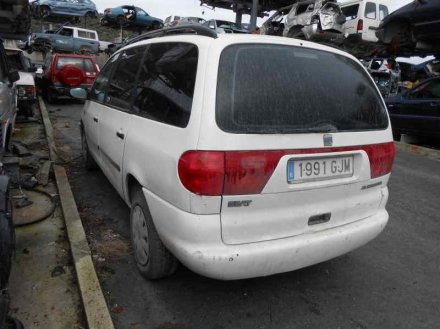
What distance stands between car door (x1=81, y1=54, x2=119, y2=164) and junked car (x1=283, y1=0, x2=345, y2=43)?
42.4ft

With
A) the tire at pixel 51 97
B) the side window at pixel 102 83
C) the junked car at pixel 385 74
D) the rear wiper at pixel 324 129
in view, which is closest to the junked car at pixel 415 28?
the junked car at pixel 385 74

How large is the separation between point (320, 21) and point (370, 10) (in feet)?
8.38

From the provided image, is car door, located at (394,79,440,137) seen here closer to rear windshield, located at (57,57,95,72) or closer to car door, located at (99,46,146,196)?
car door, located at (99,46,146,196)

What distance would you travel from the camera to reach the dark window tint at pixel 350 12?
16797 millimetres

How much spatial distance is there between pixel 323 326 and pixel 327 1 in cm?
1564

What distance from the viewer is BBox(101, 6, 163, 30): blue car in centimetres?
2698

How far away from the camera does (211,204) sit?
7.49 ft

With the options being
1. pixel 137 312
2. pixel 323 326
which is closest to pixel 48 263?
pixel 137 312

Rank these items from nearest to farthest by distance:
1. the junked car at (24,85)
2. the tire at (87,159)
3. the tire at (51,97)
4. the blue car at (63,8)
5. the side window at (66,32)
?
1. the tire at (87,159)
2. the junked car at (24,85)
3. the tire at (51,97)
4. the side window at (66,32)
5. the blue car at (63,8)

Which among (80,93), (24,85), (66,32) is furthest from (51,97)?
(66,32)

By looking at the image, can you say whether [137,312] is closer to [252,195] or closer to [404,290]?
[252,195]

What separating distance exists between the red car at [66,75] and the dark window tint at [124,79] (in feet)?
28.2

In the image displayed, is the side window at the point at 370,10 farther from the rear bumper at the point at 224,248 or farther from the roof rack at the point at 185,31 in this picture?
the rear bumper at the point at 224,248

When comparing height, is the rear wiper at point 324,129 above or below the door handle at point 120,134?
above
